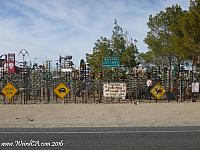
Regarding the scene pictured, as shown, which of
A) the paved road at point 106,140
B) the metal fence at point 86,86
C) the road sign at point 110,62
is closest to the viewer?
the paved road at point 106,140

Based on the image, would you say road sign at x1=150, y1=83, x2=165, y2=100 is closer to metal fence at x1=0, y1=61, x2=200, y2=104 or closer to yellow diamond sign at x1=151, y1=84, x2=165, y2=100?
yellow diamond sign at x1=151, y1=84, x2=165, y2=100

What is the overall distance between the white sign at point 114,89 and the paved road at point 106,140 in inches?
638

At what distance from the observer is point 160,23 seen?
43.0 m

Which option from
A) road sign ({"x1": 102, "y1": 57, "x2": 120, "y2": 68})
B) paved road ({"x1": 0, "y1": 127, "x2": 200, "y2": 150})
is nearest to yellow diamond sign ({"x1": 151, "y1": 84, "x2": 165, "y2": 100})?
road sign ({"x1": 102, "y1": 57, "x2": 120, "y2": 68})

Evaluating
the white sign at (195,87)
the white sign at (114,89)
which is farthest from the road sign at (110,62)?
the white sign at (195,87)

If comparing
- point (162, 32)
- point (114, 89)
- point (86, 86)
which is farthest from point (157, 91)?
point (162, 32)

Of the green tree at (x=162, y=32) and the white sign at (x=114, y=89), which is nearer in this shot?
the white sign at (x=114, y=89)

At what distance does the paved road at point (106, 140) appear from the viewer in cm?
1093

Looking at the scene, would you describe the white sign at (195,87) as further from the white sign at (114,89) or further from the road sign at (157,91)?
the white sign at (114,89)

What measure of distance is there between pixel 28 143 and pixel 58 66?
94.3ft

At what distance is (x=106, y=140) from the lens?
12.1m

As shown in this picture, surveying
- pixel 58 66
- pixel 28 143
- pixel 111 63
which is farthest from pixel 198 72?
pixel 28 143

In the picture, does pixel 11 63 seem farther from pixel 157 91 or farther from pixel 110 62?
pixel 157 91

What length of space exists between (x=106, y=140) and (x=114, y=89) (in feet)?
62.1
